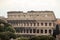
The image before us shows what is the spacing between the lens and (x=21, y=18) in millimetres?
127438

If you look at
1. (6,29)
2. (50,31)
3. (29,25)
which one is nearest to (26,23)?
(29,25)

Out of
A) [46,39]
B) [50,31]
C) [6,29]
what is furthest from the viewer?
[50,31]

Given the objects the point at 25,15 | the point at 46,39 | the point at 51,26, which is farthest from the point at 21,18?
the point at 46,39

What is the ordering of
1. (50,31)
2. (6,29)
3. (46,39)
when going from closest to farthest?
(46,39) → (6,29) → (50,31)

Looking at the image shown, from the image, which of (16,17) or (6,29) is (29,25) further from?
(6,29)

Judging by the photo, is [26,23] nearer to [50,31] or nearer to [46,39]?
[50,31]

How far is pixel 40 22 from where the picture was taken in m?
123

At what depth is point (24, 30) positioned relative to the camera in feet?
412

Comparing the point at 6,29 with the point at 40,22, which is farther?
the point at 40,22

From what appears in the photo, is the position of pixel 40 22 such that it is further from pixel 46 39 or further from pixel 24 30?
pixel 46 39

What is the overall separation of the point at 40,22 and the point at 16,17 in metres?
9.32

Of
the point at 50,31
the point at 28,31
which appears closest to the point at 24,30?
the point at 28,31

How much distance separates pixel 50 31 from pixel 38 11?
10422 millimetres

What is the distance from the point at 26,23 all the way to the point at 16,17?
4.43m
